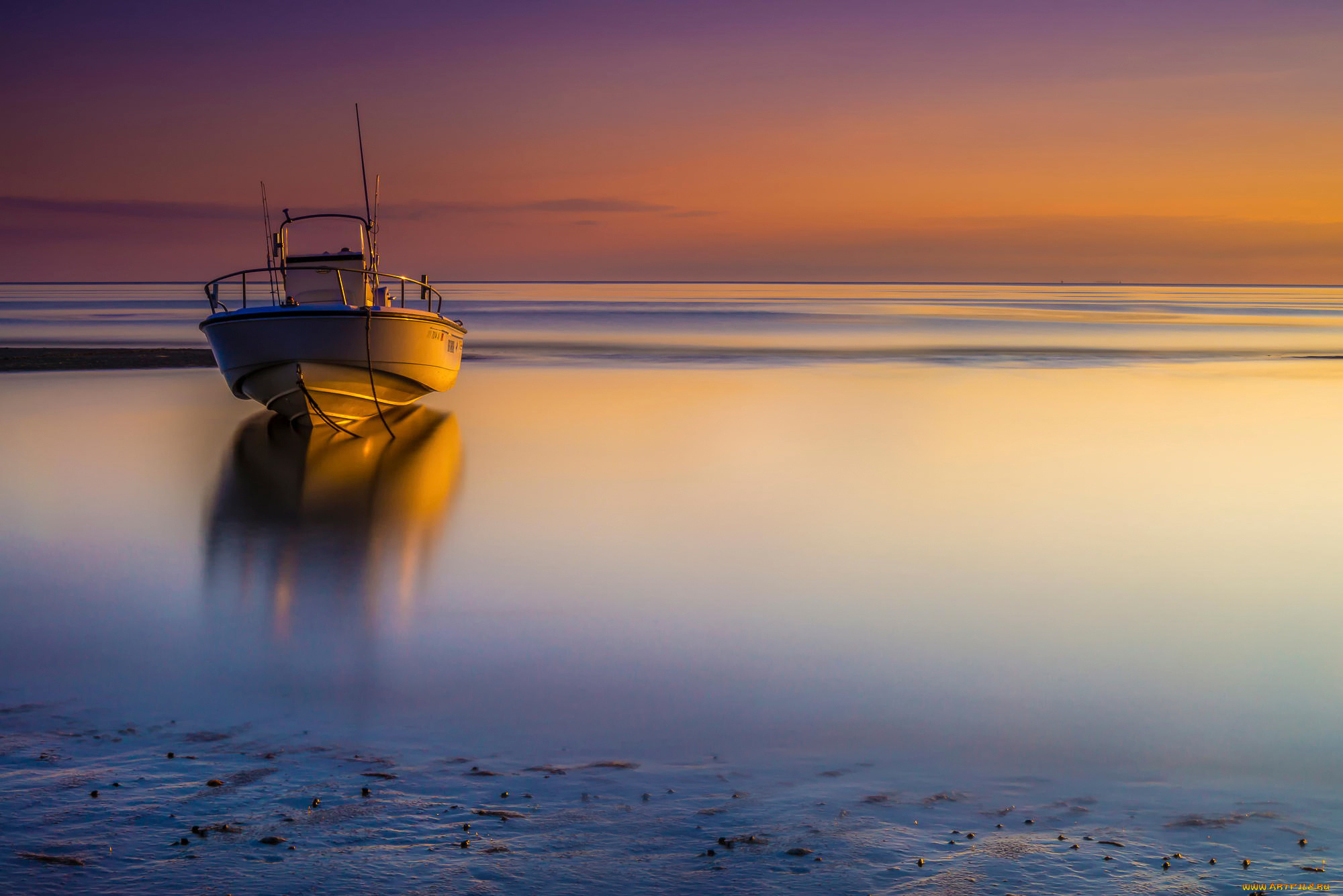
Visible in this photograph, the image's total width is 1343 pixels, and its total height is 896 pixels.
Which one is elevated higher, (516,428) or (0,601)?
(516,428)

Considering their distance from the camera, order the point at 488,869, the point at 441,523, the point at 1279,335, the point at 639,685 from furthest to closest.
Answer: the point at 1279,335, the point at 441,523, the point at 639,685, the point at 488,869

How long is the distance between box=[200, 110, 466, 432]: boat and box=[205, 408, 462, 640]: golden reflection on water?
23.8 inches

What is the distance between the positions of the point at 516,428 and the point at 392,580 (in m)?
8.94

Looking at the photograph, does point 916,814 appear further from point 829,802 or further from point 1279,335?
point 1279,335

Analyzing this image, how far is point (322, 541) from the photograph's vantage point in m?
8.91

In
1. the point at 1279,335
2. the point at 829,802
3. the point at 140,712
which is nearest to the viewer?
the point at 829,802

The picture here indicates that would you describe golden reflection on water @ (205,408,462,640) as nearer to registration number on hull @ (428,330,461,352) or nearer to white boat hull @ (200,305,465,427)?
white boat hull @ (200,305,465,427)

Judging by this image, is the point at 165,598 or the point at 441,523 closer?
the point at 165,598

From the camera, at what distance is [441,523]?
970 cm

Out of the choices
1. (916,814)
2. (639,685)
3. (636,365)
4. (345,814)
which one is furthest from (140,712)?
(636,365)

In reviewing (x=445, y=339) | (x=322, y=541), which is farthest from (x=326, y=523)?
(x=445, y=339)

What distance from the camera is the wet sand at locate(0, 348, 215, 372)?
2534 centimetres

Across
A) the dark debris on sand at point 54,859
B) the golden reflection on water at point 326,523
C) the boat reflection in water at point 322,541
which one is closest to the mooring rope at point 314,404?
the golden reflection on water at point 326,523

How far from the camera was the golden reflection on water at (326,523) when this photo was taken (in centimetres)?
711
